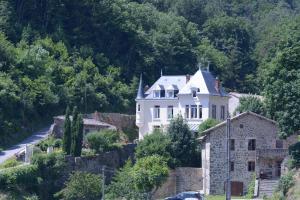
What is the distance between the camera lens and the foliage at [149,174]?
75.2 metres

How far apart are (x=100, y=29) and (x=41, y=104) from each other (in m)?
22.7

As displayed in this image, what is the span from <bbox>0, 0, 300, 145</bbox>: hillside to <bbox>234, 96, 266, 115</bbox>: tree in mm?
2345

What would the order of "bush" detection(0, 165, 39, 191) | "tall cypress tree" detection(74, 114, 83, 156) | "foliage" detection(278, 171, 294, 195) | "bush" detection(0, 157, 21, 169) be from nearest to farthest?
"foliage" detection(278, 171, 294, 195) < "bush" detection(0, 165, 39, 191) < "bush" detection(0, 157, 21, 169) < "tall cypress tree" detection(74, 114, 83, 156)

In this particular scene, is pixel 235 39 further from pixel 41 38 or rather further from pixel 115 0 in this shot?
pixel 41 38

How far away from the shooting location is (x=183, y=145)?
264 ft

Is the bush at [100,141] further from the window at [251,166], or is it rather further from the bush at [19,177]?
the window at [251,166]

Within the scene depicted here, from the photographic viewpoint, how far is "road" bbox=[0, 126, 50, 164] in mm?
79469

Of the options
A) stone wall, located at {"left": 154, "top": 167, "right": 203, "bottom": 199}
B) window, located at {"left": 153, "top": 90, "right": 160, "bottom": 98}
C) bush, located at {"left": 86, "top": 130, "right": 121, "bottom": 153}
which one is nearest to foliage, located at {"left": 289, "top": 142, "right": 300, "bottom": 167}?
stone wall, located at {"left": 154, "top": 167, "right": 203, "bottom": 199}

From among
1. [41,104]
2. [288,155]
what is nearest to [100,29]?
[41,104]

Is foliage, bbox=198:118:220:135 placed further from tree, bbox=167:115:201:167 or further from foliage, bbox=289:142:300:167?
foliage, bbox=289:142:300:167

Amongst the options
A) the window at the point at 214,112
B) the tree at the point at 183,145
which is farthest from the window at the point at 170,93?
the tree at the point at 183,145

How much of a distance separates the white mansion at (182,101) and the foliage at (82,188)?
14162mm

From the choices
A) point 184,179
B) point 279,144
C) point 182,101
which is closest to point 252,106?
point 182,101

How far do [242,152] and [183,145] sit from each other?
4.64 metres
